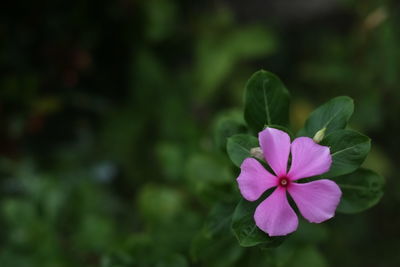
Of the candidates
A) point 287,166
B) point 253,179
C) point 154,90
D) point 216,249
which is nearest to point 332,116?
point 287,166

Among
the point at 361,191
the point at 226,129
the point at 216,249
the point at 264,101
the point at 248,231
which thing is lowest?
the point at 216,249

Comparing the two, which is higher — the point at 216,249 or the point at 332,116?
the point at 332,116

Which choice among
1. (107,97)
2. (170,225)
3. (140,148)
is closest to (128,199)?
(140,148)

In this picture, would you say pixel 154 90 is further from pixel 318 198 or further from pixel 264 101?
pixel 318 198

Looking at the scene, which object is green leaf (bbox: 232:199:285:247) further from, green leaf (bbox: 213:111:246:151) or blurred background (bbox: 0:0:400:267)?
blurred background (bbox: 0:0:400:267)

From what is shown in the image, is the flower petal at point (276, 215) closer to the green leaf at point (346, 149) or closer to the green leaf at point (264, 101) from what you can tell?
the green leaf at point (346, 149)

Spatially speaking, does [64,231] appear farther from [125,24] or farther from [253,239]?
[253,239]
